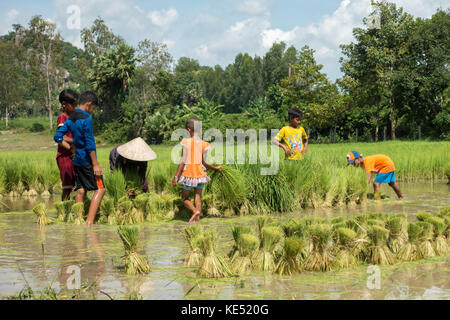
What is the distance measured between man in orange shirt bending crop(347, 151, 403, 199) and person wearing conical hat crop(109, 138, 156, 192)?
3965 mm

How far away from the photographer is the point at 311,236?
4.37 metres

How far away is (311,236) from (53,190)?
8.15 m

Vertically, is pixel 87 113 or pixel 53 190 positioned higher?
pixel 87 113

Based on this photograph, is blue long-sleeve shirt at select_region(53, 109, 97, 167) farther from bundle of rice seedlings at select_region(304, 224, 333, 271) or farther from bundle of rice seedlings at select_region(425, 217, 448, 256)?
bundle of rice seedlings at select_region(425, 217, 448, 256)

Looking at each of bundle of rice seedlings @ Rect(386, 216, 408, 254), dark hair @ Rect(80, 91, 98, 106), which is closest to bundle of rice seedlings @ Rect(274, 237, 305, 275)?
bundle of rice seedlings @ Rect(386, 216, 408, 254)

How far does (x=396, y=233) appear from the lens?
4660 millimetres

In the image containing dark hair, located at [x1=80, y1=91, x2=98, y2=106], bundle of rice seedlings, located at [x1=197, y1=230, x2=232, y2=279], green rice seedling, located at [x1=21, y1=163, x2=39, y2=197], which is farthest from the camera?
green rice seedling, located at [x1=21, y1=163, x2=39, y2=197]

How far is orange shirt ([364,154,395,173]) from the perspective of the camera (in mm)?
9188

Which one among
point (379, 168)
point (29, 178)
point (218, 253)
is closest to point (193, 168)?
point (218, 253)

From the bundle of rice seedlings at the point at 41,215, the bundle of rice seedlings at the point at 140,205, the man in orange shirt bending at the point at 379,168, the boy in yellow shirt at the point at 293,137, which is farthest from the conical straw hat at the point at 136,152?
the man in orange shirt bending at the point at 379,168

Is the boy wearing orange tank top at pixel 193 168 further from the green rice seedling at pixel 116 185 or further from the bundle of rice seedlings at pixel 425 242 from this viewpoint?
the bundle of rice seedlings at pixel 425 242
